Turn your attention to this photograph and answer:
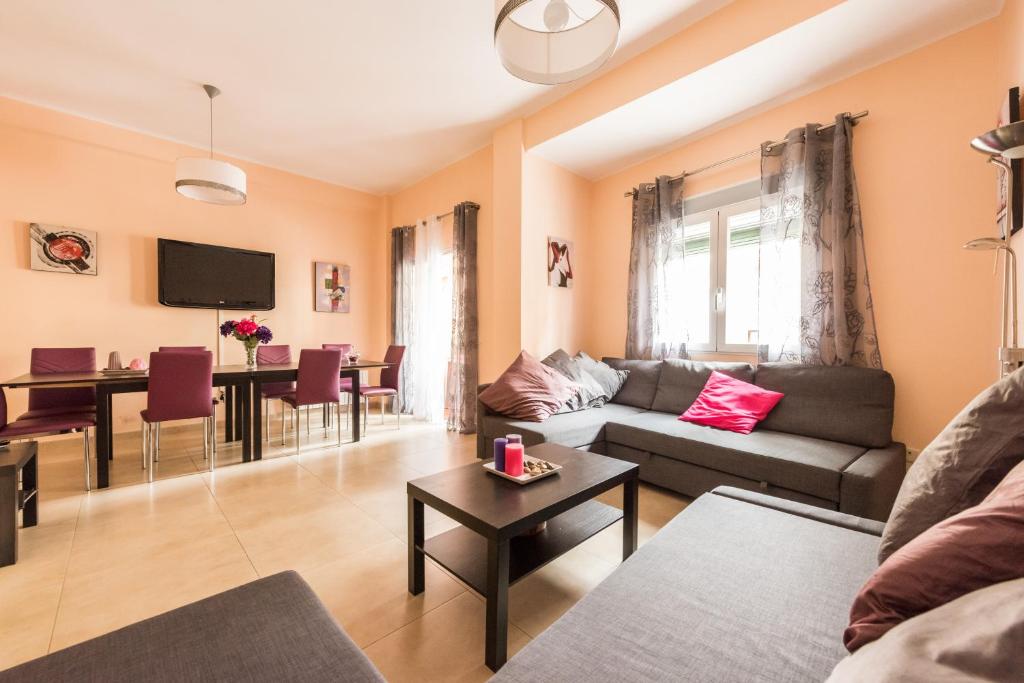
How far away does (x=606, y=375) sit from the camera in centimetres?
368

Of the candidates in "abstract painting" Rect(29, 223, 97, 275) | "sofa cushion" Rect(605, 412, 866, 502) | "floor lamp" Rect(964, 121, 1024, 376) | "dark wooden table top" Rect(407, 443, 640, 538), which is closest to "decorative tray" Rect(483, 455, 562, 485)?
"dark wooden table top" Rect(407, 443, 640, 538)

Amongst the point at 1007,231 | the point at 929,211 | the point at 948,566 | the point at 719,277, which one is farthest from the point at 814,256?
the point at 948,566

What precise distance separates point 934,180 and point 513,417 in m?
2.96

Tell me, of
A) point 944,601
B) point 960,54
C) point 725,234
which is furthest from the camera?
point 725,234

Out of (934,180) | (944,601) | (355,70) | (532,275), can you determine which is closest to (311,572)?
(944,601)

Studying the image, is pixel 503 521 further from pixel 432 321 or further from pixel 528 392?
pixel 432 321

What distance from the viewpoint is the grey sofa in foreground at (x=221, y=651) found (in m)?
0.74

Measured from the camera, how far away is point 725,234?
3.40 meters

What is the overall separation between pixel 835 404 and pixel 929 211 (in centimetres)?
125

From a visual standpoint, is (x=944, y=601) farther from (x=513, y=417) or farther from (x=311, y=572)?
(x=513, y=417)

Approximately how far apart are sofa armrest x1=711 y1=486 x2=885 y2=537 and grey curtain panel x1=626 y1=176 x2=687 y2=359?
2089 mm

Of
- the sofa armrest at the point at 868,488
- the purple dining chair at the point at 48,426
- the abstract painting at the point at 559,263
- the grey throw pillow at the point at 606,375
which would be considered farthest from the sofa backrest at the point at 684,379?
the purple dining chair at the point at 48,426

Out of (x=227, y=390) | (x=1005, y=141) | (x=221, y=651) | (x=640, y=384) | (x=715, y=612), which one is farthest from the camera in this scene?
(x=227, y=390)

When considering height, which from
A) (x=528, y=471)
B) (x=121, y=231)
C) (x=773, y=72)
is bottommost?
(x=528, y=471)
